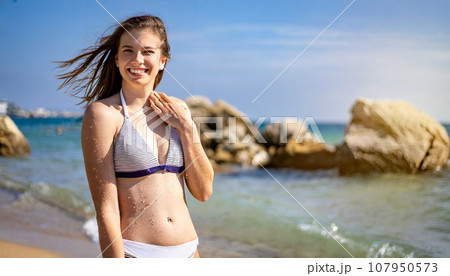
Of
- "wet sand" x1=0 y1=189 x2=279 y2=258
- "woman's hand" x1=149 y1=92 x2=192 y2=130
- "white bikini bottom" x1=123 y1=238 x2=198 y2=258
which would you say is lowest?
"wet sand" x1=0 y1=189 x2=279 y2=258

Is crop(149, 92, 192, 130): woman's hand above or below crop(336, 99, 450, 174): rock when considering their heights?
above

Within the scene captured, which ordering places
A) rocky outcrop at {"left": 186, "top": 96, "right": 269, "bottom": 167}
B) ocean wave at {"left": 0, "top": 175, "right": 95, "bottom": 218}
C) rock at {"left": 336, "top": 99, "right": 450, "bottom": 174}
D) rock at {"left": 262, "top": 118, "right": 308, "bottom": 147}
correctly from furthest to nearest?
rocky outcrop at {"left": 186, "top": 96, "right": 269, "bottom": 167} < rock at {"left": 262, "top": 118, "right": 308, "bottom": 147} < rock at {"left": 336, "top": 99, "right": 450, "bottom": 174} < ocean wave at {"left": 0, "top": 175, "right": 95, "bottom": 218}

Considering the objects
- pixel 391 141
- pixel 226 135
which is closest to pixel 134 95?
pixel 391 141

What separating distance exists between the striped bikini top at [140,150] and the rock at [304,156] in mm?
4727

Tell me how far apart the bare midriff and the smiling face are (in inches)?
9.0

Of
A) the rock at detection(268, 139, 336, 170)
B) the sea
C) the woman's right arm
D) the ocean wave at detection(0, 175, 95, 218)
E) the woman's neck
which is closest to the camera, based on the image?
the woman's right arm

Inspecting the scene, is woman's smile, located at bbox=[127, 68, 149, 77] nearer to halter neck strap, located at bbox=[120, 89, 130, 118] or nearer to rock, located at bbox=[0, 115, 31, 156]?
halter neck strap, located at bbox=[120, 89, 130, 118]

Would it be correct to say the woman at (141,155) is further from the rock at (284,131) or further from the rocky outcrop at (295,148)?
the rock at (284,131)

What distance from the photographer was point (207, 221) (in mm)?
4016

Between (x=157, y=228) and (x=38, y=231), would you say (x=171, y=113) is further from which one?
(x=38, y=231)

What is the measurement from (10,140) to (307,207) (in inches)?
140

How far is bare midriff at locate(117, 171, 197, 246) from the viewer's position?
4.17ft

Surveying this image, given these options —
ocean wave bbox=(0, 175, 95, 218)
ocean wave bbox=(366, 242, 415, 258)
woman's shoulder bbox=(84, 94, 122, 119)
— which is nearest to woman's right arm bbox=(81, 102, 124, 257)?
woman's shoulder bbox=(84, 94, 122, 119)
